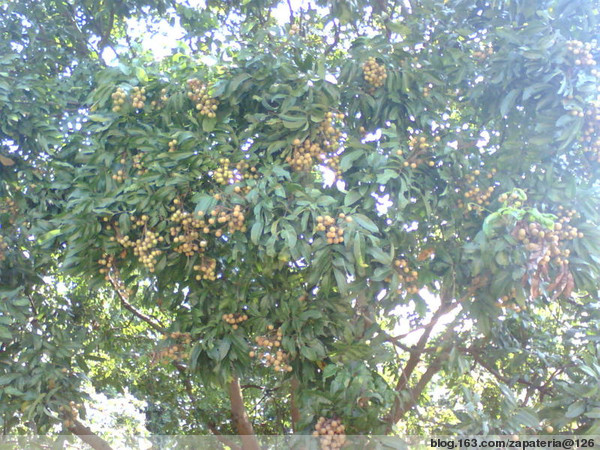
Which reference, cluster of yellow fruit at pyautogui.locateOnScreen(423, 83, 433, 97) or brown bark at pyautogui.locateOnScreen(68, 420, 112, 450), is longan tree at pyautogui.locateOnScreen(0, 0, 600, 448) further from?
brown bark at pyautogui.locateOnScreen(68, 420, 112, 450)

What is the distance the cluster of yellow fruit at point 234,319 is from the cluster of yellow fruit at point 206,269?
17cm

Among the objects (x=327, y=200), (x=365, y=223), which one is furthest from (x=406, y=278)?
(x=327, y=200)

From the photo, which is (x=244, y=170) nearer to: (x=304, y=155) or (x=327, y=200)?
(x=304, y=155)

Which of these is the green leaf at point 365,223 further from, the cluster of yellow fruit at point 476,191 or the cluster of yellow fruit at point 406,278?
the cluster of yellow fruit at point 476,191

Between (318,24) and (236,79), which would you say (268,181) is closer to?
(236,79)

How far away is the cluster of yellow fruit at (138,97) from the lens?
267 centimetres

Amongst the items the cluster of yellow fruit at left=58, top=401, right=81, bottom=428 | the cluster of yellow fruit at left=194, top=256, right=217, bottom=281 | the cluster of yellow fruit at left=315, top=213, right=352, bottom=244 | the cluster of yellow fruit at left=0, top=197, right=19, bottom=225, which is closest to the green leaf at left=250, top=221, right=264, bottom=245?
the cluster of yellow fruit at left=315, top=213, right=352, bottom=244

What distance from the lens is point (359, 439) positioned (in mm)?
2340

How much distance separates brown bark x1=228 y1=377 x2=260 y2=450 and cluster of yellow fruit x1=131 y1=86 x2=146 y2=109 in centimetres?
189

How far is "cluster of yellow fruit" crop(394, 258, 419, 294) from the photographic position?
2.40m

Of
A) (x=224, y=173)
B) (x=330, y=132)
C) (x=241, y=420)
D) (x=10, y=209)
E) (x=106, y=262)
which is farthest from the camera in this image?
(x=241, y=420)

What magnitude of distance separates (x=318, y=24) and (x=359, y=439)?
2.75m

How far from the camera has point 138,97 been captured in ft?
8.86

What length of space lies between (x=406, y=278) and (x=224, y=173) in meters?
0.81
